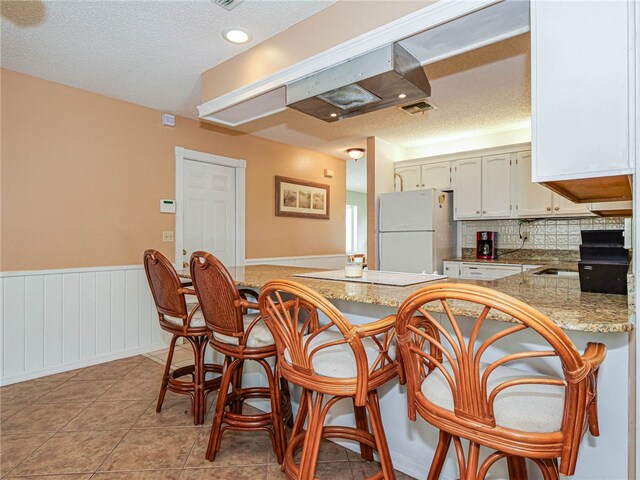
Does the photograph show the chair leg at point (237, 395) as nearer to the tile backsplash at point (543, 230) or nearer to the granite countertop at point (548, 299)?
the granite countertop at point (548, 299)

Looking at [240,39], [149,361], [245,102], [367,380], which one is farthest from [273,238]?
[367,380]

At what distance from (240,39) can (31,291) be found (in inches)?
101

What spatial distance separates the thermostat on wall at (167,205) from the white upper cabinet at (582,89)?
11.2 feet

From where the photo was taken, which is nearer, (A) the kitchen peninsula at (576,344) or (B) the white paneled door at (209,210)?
(A) the kitchen peninsula at (576,344)

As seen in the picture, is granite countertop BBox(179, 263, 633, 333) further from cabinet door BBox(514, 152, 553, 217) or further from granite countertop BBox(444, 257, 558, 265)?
cabinet door BBox(514, 152, 553, 217)

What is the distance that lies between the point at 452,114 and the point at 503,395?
336 cm

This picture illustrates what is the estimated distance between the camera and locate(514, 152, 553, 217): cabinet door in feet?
13.0

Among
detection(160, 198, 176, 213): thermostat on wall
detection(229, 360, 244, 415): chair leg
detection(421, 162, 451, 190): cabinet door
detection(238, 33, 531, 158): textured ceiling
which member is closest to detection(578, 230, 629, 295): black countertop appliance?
detection(238, 33, 531, 158): textured ceiling

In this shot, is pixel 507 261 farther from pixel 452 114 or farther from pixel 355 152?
pixel 355 152

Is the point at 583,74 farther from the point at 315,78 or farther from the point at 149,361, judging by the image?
the point at 149,361

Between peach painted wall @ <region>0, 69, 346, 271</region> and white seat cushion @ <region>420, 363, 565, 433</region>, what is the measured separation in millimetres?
3276

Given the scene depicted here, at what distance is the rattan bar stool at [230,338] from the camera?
1737mm

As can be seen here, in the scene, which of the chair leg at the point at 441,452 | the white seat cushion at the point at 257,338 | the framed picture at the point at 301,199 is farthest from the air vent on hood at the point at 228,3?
the framed picture at the point at 301,199

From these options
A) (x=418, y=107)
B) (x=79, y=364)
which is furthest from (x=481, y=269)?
(x=79, y=364)
